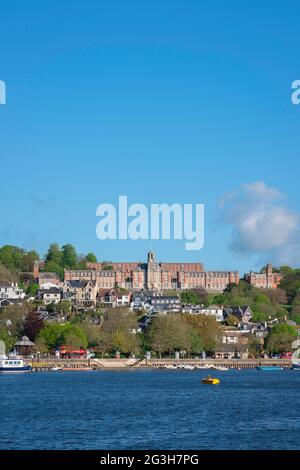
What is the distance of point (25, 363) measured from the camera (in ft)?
349

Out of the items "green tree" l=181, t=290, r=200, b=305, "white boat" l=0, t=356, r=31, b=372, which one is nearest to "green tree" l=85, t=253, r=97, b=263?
"green tree" l=181, t=290, r=200, b=305

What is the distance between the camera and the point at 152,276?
182000 millimetres

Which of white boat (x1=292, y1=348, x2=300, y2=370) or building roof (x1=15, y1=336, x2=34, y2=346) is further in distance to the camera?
white boat (x1=292, y1=348, x2=300, y2=370)

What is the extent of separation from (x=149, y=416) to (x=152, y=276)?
432 ft

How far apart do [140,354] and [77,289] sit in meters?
42.2

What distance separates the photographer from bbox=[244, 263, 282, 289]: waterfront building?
18738cm

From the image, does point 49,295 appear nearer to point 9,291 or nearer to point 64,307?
point 9,291

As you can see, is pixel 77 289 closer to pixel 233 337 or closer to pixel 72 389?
pixel 233 337

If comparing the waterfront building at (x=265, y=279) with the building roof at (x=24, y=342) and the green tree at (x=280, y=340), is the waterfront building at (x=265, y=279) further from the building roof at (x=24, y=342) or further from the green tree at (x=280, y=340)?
the building roof at (x=24, y=342)

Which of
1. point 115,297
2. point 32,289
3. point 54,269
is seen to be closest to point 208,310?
point 115,297

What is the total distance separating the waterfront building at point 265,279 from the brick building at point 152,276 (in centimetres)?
279

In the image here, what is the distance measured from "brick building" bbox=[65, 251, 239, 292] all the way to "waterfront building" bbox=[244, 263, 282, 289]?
2.79 m

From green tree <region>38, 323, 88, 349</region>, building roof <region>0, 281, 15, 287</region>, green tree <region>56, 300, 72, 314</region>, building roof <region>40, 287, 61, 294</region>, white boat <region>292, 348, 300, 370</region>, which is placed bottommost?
white boat <region>292, 348, 300, 370</region>

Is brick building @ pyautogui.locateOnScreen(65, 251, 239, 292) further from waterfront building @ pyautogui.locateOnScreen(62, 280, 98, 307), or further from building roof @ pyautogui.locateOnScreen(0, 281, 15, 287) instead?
building roof @ pyautogui.locateOnScreen(0, 281, 15, 287)
